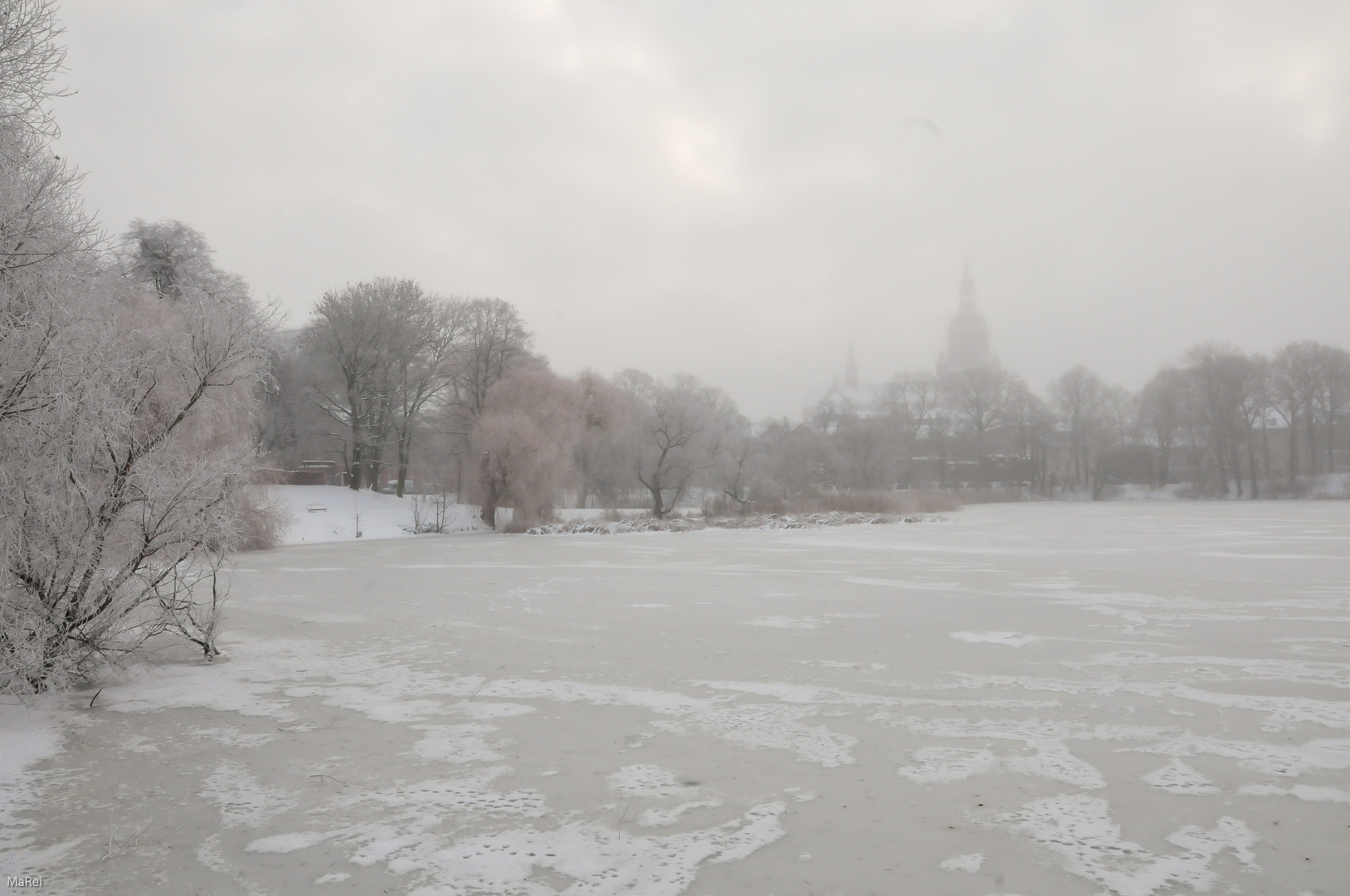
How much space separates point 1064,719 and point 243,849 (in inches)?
177

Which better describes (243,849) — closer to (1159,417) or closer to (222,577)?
(222,577)

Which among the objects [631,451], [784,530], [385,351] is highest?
[385,351]

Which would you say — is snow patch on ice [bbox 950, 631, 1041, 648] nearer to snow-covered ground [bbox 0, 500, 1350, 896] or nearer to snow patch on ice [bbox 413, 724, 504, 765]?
snow-covered ground [bbox 0, 500, 1350, 896]

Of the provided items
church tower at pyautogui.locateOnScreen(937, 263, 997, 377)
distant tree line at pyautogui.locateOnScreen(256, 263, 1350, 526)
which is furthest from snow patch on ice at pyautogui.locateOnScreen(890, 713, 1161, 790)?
church tower at pyautogui.locateOnScreen(937, 263, 997, 377)

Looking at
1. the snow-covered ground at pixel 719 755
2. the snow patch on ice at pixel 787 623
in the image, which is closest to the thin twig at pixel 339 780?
the snow-covered ground at pixel 719 755

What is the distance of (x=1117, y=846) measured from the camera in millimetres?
3455

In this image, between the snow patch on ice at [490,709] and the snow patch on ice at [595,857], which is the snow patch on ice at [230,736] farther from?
the snow patch on ice at [595,857]

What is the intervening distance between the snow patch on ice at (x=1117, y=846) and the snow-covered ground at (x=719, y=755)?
0.05ft

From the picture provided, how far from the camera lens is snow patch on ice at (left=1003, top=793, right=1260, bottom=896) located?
3.16 metres

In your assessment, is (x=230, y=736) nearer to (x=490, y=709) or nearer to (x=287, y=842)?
(x=490, y=709)

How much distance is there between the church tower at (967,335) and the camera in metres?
145

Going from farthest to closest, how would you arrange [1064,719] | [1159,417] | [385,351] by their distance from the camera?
[1159,417] → [385,351] → [1064,719]

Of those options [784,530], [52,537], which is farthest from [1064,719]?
[784,530]

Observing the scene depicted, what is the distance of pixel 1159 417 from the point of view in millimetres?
59938
